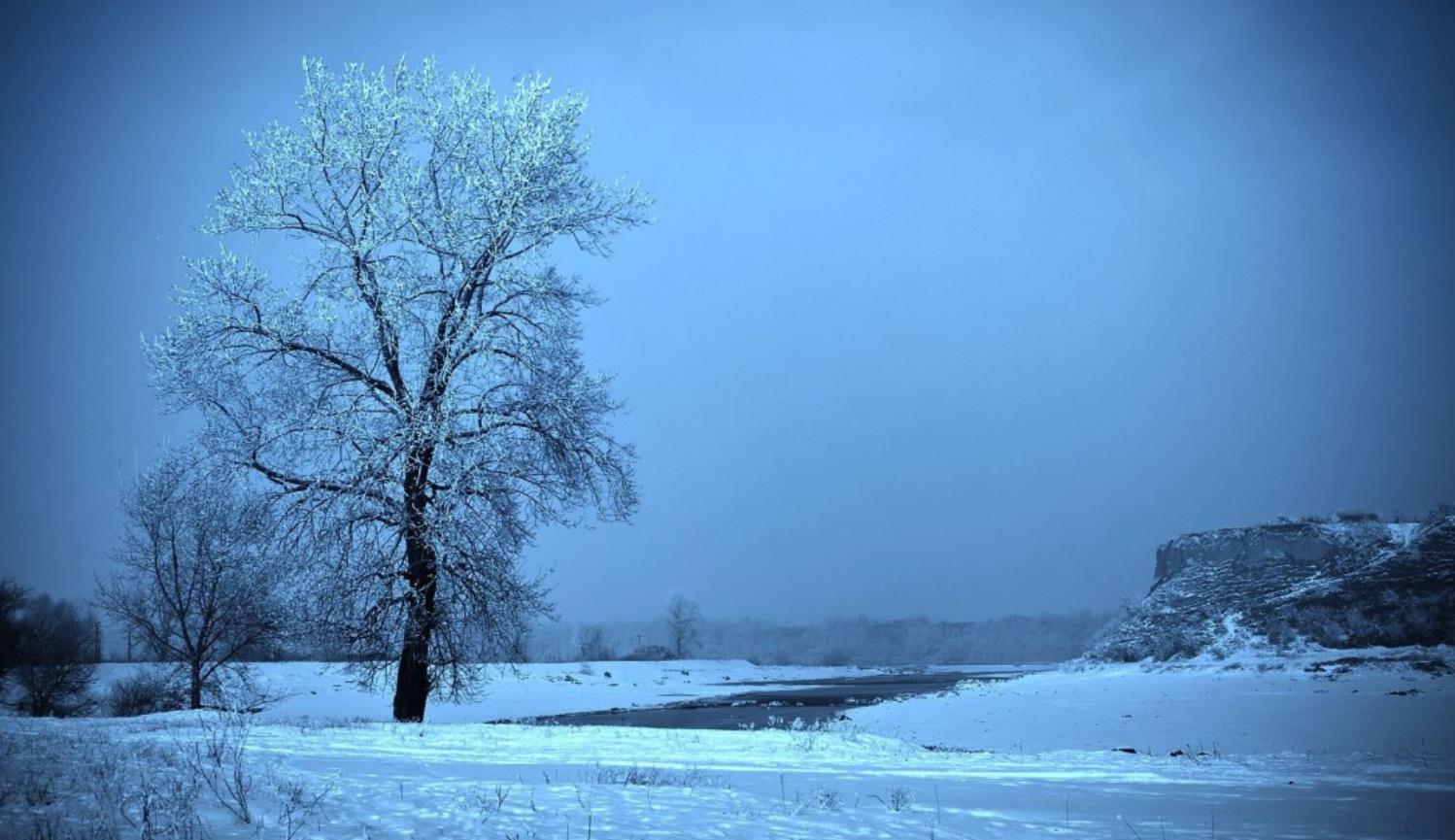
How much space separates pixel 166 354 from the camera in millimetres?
13477

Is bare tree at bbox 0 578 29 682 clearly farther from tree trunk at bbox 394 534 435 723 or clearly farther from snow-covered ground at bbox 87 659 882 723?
tree trunk at bbox 394 534 435 723

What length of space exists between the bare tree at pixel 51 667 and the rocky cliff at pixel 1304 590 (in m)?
47.3

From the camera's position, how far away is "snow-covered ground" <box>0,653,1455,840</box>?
16.6 ft

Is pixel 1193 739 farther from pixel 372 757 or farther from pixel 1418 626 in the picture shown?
pixel 1418 626

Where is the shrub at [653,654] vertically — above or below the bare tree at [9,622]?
below

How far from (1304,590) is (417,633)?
41.5 meters

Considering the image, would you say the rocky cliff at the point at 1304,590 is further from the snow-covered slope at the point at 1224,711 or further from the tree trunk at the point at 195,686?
the tree trunk at the point at 195,686

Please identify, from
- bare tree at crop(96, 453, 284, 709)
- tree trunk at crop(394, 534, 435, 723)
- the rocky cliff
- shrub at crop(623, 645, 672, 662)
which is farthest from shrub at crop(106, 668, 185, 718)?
shrub at crop(623, 645, 672, 662)

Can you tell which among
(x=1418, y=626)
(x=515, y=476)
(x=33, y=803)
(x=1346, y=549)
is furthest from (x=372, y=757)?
(x=1346, y=549)

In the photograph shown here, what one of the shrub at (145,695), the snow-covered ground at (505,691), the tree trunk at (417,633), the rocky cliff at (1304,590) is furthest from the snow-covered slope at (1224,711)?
the shrub at (145,695)

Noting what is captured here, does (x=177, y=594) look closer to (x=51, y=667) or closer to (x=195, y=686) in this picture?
(x=195, y=686)

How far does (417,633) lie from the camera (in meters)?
14.0

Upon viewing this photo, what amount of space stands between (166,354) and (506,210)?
5.96 m

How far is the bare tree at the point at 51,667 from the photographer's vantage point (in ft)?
103
